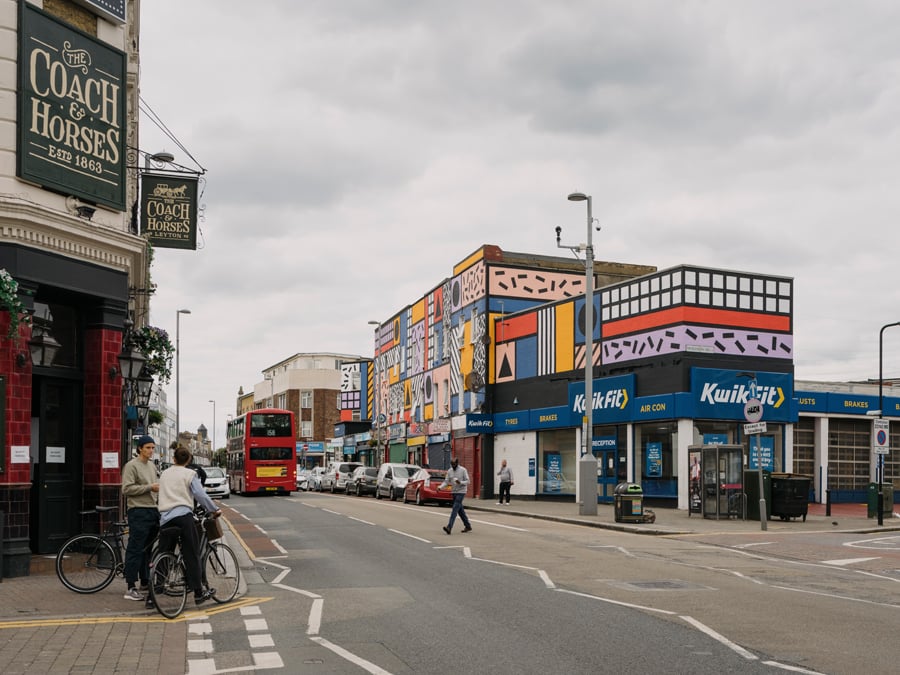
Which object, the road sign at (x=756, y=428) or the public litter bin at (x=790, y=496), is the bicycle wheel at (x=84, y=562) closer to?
the road sign at (x=756, y=428)

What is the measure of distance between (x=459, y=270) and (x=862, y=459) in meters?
21.7

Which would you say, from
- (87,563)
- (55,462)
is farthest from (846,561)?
(55,462)

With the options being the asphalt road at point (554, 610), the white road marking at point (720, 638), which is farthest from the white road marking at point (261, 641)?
the white road marking at point (720, 638)

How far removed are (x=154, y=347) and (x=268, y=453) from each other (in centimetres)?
2914

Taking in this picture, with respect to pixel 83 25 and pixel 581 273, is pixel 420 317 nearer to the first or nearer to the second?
pixel 581 273

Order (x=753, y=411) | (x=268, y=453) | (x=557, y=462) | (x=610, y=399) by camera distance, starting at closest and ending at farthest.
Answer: (x=753, y=411) → (x=610, y=399) → (x=557, y=462) → (x=268, y=453)

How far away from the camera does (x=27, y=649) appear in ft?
28.6

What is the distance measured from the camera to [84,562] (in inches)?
477

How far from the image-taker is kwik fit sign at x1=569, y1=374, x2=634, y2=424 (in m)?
35.1

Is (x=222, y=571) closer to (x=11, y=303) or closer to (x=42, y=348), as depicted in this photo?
(x=42, y=348)

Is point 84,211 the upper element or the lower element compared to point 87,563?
upper

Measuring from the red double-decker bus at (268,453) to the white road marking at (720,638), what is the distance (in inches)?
1509

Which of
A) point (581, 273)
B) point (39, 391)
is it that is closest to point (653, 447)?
point (581, 273)

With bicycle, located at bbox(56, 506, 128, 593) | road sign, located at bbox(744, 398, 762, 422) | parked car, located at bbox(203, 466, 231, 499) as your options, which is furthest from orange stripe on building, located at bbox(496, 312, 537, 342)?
bicycle, located at bbox(56, 506, 128, 593)
